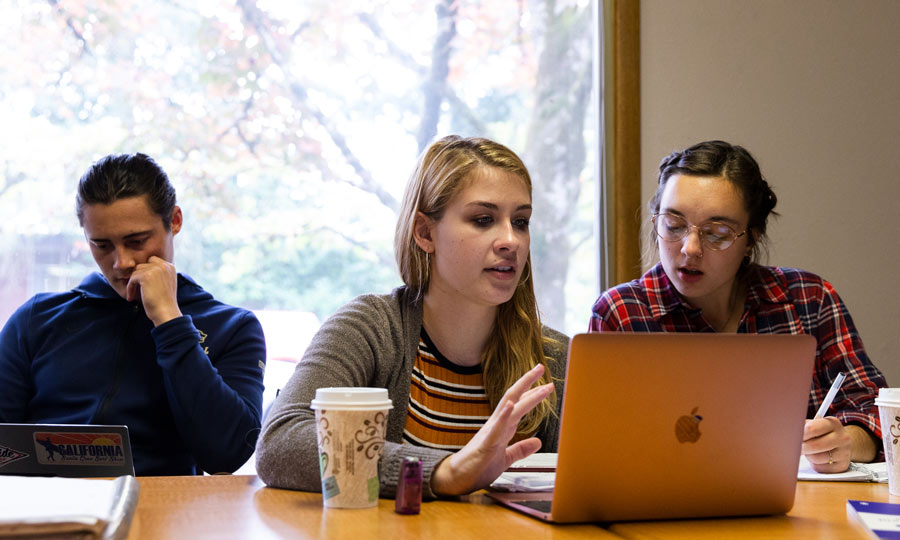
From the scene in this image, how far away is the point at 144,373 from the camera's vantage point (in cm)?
186

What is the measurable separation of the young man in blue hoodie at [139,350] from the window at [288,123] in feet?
1.91

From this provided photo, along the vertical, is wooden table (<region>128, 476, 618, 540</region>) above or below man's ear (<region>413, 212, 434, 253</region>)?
below

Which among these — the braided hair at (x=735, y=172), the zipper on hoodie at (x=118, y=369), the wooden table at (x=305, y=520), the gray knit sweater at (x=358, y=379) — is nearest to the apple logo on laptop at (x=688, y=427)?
the wooden table at (x=305, y=520)

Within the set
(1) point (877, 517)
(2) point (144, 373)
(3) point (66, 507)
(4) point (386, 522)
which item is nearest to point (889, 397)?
(1) point (877, 517)

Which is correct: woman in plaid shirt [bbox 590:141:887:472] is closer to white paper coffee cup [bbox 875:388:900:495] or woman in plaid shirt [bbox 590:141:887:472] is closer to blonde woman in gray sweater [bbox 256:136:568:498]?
blonde woman in gray sweater [bbox 256:136:568:498]

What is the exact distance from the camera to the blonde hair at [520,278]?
162 cm

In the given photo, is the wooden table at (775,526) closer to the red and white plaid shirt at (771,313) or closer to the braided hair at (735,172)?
the red and white plaid shirt at (771,313)

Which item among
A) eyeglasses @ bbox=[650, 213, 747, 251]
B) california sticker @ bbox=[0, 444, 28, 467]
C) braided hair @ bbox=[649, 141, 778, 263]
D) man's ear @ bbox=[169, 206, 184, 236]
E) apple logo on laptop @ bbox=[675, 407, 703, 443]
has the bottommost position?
california sticker @ bbox=[0, 444, 28, 467]

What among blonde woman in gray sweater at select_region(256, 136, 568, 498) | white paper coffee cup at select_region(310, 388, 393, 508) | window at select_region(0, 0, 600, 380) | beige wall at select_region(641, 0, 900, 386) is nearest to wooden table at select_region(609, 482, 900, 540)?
white paper coffee cup at select_region(310, 388, 393, 508)

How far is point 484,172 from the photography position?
162 centimetres

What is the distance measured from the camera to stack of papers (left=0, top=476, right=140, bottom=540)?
0.81 meters

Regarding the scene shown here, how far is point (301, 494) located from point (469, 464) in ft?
0.78

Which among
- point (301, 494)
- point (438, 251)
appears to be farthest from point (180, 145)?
point (301, 494)

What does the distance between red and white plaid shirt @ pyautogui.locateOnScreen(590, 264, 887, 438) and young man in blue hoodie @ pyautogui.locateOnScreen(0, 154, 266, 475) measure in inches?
31.9
